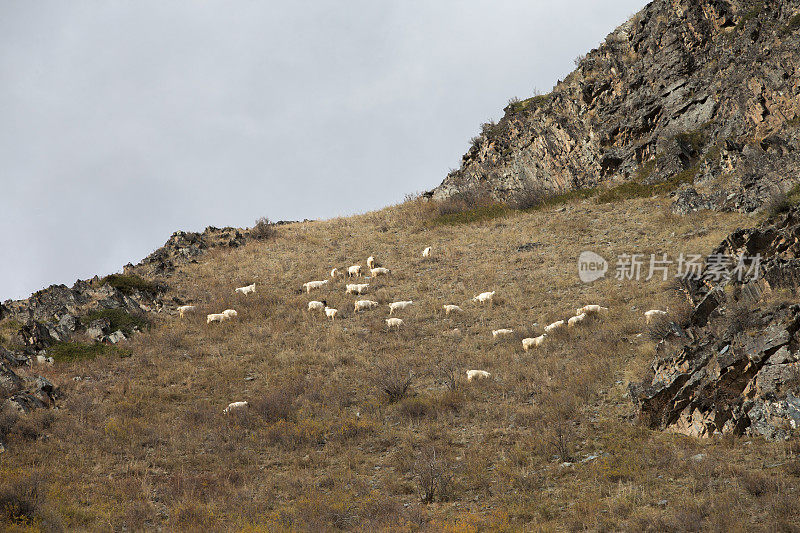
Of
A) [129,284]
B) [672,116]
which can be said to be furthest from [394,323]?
[672,116]

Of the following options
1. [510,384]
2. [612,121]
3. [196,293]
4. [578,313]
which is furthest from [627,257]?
[196,293]

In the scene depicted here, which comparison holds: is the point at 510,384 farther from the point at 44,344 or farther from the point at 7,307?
the point at 7,307

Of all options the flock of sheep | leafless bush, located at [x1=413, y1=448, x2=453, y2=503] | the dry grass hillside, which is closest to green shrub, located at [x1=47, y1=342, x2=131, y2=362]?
the dry grass hillside

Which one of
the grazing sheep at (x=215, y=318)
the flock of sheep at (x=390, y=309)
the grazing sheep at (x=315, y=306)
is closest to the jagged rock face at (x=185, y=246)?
the flock of sheep at (x=390, y=309)

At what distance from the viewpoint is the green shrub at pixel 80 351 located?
61.5 feet

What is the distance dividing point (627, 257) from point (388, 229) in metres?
17.8

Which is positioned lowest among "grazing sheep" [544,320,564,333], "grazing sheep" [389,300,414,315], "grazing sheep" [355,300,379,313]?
"grazing sheep" [544,320,564,333]

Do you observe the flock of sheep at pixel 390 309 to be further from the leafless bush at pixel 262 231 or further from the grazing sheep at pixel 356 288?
the leafless bush at pixel 262 231

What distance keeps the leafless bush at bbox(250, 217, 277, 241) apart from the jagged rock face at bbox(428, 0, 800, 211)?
13236 mm

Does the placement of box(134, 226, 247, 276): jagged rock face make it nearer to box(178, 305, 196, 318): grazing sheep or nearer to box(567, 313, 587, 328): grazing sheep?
box(178, 305, 196, 318): grazing sheep

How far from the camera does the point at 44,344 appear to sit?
19266 mm

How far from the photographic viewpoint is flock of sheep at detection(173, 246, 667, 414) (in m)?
16.9

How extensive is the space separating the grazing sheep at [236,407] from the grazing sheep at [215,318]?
27.9ft

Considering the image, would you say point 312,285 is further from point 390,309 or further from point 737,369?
point 737,369
